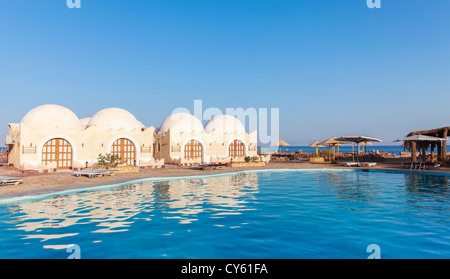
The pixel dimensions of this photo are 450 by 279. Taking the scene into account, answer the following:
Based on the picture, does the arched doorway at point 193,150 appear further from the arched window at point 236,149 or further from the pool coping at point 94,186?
the pool coping at point 94,186

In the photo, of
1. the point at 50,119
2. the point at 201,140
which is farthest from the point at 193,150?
the point at 50,119

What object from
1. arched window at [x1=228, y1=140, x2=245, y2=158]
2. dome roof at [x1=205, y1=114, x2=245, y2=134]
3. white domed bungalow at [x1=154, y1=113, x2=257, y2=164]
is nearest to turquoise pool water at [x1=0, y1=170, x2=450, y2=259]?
white domed bungalow at [x1=154, y1=113, x2=257, y2=164]

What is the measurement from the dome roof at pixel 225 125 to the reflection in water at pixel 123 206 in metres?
16.6

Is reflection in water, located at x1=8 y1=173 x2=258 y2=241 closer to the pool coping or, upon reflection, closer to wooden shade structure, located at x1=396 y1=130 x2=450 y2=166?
the pool coping

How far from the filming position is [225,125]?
29438mm

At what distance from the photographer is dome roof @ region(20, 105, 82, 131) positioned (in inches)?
806

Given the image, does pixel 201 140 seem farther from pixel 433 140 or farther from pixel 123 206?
pixel 433 140

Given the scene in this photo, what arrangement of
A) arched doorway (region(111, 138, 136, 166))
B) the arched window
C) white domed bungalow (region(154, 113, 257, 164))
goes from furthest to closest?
the arched window < white domed bungalow (region(154, 113, 257, 164)) < arched doorway (region(111, 138, 136, 166))

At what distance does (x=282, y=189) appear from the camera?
488 inches

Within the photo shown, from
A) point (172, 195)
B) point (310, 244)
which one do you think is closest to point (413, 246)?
point (310, 244)

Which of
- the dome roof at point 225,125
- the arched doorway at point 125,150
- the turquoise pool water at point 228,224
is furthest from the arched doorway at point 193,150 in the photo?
the turquoise pool water at point 228,224

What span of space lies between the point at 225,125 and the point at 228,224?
2261cm
